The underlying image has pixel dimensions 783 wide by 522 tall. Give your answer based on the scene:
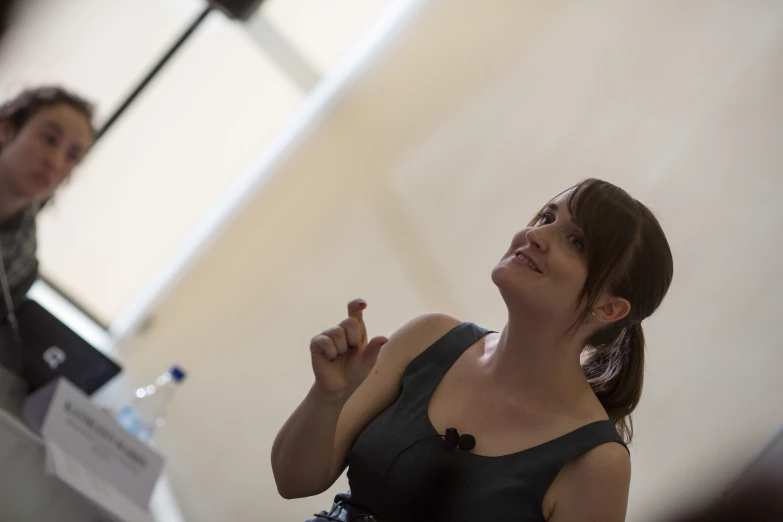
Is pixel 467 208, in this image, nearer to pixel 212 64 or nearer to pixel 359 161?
pixel 359 161

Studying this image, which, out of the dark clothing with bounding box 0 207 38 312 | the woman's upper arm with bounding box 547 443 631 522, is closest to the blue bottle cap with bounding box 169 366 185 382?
the dark clothing with bounding box 0 207 38 312

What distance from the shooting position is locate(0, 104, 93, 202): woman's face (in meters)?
1.27

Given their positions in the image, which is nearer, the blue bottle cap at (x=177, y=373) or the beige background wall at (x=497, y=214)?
the beige background wall at (x=497, y=214)

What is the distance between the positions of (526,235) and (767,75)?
0.69 meters

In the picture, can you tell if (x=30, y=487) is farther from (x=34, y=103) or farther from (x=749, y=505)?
(x=749, y=505)

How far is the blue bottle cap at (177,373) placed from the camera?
67.7 inches

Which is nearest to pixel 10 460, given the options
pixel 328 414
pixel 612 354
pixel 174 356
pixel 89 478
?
pixel 89 478

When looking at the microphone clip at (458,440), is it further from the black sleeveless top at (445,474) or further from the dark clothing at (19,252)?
the dark clothing at (19,252)

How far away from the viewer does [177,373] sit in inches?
67.8

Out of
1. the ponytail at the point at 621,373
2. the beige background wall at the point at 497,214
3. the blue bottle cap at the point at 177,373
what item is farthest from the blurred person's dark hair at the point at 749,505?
the blue bottle cap at the point at 177,373

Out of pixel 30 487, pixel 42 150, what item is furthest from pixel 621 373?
pixel 42 150

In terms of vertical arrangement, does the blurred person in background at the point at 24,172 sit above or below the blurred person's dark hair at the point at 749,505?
below

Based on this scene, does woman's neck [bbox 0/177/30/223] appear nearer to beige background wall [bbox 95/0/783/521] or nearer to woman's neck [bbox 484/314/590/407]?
beige background wall [bbox 95/0/783/521]

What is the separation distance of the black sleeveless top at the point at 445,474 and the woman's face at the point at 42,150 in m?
0.82
